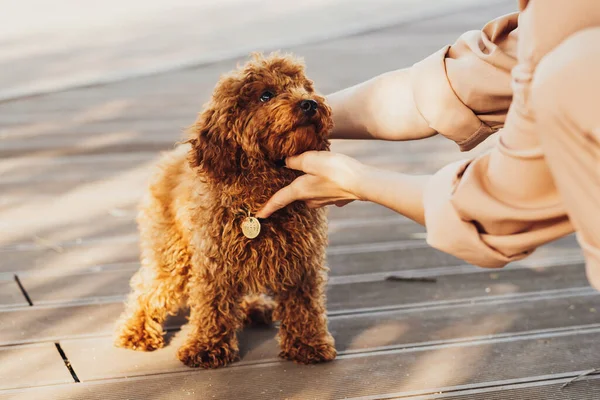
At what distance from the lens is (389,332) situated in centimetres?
262

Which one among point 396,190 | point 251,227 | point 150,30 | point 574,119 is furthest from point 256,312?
point 150,30

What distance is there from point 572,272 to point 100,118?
117 inches

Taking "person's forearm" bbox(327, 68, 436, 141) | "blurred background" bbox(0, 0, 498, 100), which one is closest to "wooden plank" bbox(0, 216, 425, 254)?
"person's forearm" bbox(327, 68, 436, 141)

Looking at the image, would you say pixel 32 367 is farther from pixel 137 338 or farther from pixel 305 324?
pixel 305 324

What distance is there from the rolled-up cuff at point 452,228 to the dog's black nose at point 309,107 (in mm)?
510

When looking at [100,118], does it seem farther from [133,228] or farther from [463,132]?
[463,132]

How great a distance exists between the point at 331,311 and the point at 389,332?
9.4 inches

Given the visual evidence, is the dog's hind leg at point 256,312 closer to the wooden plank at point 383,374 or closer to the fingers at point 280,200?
the wooden plank at point 383,374

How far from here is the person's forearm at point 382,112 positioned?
230cm

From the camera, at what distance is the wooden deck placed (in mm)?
2316

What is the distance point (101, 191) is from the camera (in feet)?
12.5

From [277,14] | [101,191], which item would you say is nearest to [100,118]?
[101,191]

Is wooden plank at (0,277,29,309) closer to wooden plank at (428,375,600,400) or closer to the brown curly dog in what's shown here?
the brown curly dog

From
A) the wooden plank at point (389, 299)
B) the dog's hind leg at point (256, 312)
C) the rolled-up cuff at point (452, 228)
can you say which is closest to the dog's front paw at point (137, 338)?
the wooden plank at point (389, 299)
